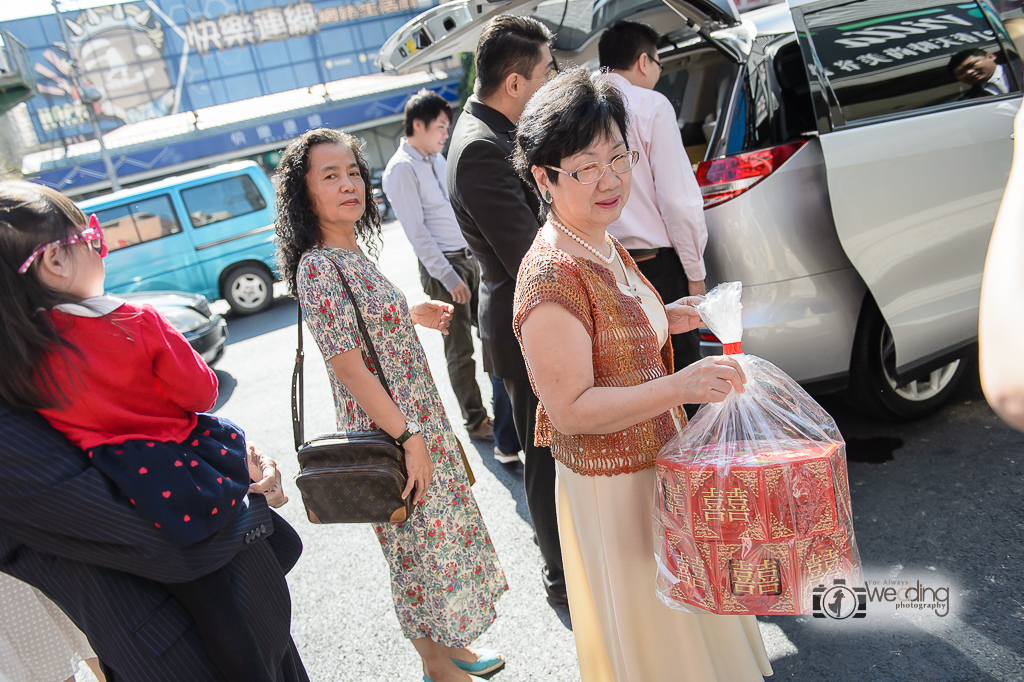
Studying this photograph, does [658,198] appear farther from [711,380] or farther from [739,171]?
[711,380]

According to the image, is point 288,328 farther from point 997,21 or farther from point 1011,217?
point 1011,217

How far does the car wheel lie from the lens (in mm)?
9969

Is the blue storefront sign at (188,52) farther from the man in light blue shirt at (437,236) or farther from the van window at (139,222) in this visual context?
the man in light blue shirt at (437,236)

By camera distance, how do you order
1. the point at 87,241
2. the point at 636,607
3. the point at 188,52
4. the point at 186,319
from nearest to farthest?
the point at 87,241 < the point at 636,607 < the point at 186,319 < the point at 188,52

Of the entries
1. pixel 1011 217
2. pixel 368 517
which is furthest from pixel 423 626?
pixel 1011 217

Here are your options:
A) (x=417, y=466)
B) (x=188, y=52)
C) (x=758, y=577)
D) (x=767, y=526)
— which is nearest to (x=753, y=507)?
(x=767, y=526)

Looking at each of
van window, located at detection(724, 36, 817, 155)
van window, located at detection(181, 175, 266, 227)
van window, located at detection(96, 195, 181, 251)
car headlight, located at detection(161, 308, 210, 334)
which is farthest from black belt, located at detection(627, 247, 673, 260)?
van window, located at detection(96, 195, 181, 251)

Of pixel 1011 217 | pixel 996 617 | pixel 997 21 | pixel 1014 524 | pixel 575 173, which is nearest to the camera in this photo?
pixel 1011 217

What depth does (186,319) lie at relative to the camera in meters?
6.83

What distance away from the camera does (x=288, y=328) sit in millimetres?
8953

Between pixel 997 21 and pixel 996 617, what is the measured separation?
2.64 m

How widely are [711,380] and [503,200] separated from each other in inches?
45.9

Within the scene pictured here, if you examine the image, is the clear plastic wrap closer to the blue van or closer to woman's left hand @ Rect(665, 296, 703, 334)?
woman's left hand @ Rect(665, 296, 703, 334)

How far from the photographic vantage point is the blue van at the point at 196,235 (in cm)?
952
